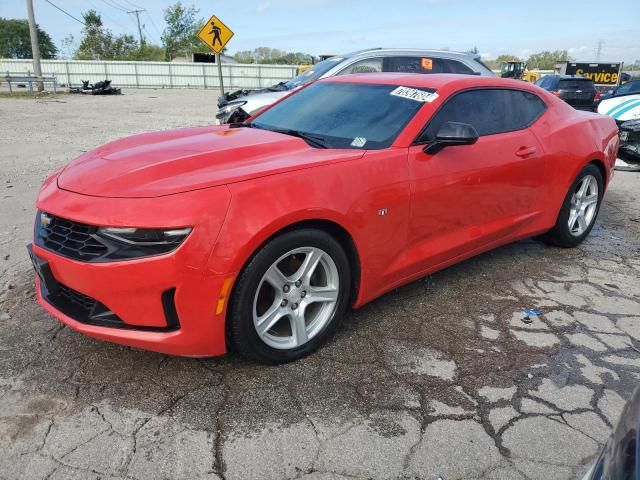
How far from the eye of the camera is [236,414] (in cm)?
247

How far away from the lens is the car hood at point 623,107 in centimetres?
936

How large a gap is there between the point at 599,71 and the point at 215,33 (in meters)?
24.5

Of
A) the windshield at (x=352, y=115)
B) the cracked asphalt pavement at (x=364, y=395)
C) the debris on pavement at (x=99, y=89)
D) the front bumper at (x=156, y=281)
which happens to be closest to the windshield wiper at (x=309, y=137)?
the windshield at (x=352, y=115)

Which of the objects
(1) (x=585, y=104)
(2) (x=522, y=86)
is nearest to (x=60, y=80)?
(1) (x=585, y=104)

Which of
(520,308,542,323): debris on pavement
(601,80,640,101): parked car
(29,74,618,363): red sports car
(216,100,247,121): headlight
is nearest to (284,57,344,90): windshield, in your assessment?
(216,100,247,121): headlight

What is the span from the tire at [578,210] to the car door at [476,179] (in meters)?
0.51

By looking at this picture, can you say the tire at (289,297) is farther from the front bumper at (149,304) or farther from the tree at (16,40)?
the tree at (16,40)

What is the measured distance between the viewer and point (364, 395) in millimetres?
2635

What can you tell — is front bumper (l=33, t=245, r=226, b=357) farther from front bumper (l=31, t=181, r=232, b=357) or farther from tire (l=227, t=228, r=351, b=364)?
tire (l=227, t=228, r=351, b=364)

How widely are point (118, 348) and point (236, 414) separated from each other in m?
0.92

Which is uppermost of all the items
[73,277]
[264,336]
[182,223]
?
[182,223]

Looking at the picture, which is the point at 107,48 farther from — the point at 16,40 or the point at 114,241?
the point at 114,241

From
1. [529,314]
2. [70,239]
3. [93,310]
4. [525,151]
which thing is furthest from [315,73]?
[93,310]

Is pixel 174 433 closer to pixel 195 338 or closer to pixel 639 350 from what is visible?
pixel 195 338
